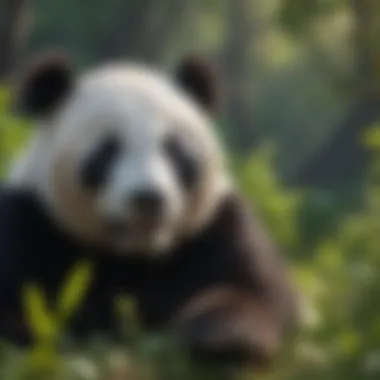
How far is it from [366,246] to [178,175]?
2.24 feet

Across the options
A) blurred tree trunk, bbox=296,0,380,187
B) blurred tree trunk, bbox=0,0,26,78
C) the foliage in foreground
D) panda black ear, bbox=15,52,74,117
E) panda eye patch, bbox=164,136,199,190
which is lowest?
the foliage in foreground

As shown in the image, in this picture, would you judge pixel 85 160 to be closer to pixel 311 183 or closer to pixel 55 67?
pixel 55 67

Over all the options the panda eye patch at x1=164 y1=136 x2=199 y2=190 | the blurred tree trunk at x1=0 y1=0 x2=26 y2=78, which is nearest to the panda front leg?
the panda eye patch at x1=164 y1=136 x2=199 y2=190

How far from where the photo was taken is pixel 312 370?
1.04 metres

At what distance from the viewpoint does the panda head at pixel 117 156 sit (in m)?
1.73

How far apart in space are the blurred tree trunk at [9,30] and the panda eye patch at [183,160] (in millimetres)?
1341

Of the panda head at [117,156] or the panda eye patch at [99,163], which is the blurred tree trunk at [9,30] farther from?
the panda eye patch at [99,163]

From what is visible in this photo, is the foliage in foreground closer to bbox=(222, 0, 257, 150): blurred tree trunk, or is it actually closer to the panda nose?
the panda nose

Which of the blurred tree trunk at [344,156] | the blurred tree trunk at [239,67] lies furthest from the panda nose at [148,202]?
the blurred tree trunk at [239,67]

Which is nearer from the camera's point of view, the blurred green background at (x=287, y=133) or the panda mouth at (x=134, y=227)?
the blurred green background at (x=287, y=133)

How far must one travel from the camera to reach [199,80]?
1.97 meters

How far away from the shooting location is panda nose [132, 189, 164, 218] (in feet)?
5.45

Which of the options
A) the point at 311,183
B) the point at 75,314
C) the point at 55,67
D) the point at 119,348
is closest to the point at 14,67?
the point at 311,183

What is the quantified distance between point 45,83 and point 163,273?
37cm
